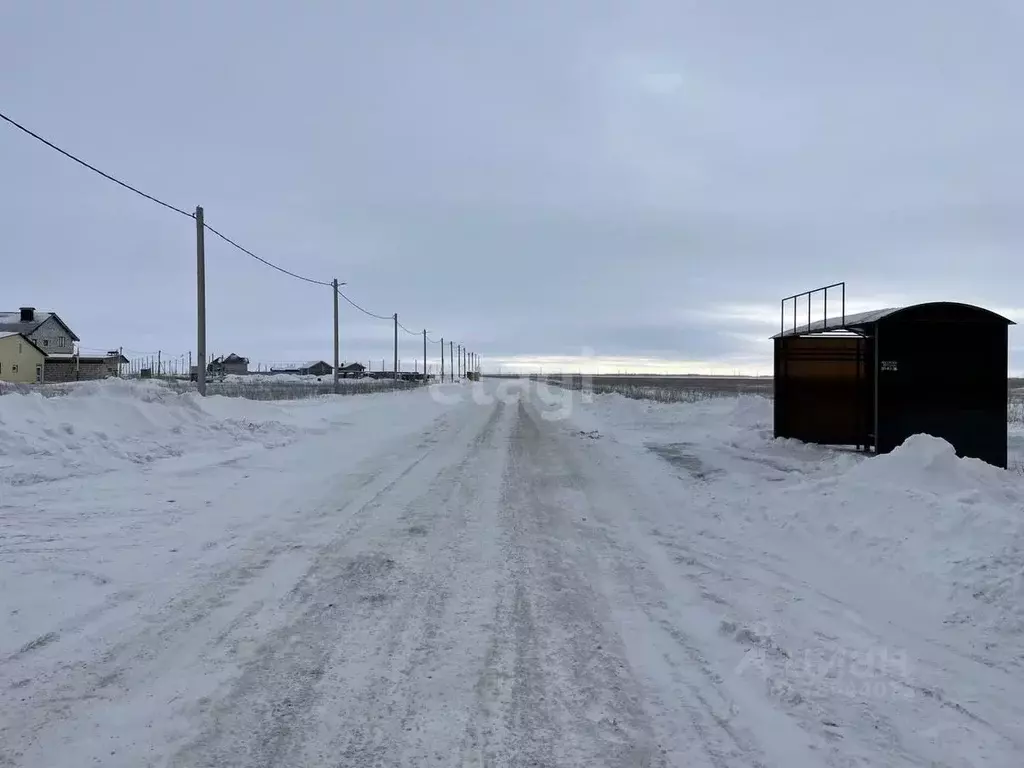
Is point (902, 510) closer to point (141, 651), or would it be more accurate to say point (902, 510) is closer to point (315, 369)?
point (141, 651)

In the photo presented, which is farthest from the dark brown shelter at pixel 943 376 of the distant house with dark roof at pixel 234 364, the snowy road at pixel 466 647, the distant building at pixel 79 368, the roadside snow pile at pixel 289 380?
the distant house with dark roof at pixel 234 364

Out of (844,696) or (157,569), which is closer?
(844,696)

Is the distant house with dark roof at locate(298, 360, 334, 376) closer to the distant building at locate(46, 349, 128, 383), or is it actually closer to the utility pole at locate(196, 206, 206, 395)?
the distant building at locate(46, 349, 128, 383)

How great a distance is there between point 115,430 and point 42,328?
73827mm

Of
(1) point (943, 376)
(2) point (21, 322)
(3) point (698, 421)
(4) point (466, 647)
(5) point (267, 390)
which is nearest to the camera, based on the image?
(4) point (466, 647)

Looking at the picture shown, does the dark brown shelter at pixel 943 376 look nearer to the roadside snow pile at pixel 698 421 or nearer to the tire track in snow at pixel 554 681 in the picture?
the roadside snow pile at pixel 698 421

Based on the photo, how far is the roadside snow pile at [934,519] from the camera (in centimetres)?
523

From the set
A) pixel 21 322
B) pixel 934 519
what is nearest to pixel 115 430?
pixel 934 519

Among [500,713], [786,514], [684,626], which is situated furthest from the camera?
[786,514]

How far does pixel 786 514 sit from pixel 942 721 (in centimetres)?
495

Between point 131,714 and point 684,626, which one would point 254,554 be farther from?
point 684,626

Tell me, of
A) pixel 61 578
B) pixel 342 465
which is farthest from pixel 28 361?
pixel 61 578

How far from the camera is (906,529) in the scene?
6758 millimetres

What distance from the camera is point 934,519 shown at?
6688 millimetres
